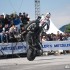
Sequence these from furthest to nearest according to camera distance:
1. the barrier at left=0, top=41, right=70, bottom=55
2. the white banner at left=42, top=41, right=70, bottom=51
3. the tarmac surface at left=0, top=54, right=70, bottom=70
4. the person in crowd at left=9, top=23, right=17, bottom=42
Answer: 1. the white banner at left=42, top=41, right=70, bottom=51
2. the barrier at left=0, top=41, right=70, bottom=55
3. the person in crowd at left=9, top=23, right=17, bottom=42
4. the tarmac surface at left=0, top=54, right=70, bottom=70

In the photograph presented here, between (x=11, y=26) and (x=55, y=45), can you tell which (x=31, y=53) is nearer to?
(x=11, y=26)

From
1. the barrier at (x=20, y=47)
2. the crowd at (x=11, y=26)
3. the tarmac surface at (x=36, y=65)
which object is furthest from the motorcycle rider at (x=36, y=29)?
the barrier at (x=20, y=47)

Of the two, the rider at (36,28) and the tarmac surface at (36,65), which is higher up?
the rider at (36,28)

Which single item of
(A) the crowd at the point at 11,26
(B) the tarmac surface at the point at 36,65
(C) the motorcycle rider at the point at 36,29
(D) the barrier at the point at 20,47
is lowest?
(B) the tarmac surface at the point at 36,65

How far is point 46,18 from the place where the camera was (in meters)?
11.3

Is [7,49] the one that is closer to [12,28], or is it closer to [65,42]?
[12,28]

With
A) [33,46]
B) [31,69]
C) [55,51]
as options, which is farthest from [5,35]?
[33,46]

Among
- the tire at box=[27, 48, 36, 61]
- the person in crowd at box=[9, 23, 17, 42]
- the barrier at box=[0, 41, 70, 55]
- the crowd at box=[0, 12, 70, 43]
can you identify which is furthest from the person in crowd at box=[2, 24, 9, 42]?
the tire at box=[27, 48, 36, 61]

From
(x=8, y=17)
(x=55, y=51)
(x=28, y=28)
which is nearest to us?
(x=28, y=28)

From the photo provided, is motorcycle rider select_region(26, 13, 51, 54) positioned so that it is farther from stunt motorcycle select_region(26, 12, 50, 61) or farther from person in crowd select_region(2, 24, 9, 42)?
person in crowd select_region(2, 24, 9, 42)

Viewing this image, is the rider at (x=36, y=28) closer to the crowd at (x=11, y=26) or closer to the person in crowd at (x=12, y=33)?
the crowd at (x=11, y=26)

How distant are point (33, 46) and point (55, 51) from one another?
11.9m

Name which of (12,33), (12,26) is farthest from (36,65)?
(12,26)

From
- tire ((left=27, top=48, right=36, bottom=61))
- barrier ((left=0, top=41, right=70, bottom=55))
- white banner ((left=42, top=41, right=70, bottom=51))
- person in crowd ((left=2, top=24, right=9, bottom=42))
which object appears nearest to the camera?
tire ((left=27, top=48, right=36, bottom=61))
